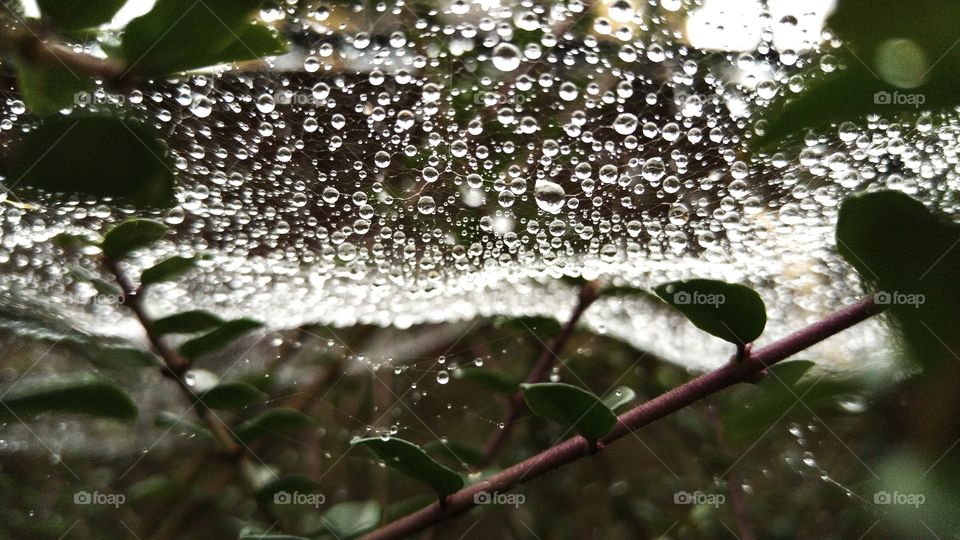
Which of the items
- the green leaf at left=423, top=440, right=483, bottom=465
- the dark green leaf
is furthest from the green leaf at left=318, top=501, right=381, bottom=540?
the green leaf at left=423, top=440, right=483, bottom=465

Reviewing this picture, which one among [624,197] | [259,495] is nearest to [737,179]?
[624,197]

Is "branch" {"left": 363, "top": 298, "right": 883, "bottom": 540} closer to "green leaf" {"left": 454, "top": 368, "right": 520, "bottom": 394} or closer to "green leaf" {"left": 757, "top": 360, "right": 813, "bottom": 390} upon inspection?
"green leaf" {"left": 757, "top": 360, "right": 813, "bottom": 390}

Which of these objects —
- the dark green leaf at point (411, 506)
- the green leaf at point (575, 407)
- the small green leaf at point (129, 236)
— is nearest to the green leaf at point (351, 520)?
the dark green leaf at point (411, 506)

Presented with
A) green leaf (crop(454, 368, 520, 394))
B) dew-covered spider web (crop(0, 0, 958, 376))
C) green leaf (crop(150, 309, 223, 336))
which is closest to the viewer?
dew-covered spider web (crop(0, 0, 958, 376))

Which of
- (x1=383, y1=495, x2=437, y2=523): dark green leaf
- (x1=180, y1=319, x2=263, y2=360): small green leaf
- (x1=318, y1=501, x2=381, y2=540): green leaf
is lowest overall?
(x1=383, y1=495, x2=437, y2=523): dark green leaf

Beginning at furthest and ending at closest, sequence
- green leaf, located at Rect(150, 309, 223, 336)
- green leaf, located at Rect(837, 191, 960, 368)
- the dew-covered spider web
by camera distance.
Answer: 1. green leaf, located at Rect(150, 309, 223, 336)
2. the dew-covered spider web
3. green leaf, located at Rect(837, 191, 960, 368)

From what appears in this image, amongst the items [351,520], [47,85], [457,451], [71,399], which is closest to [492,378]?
[457,451]
